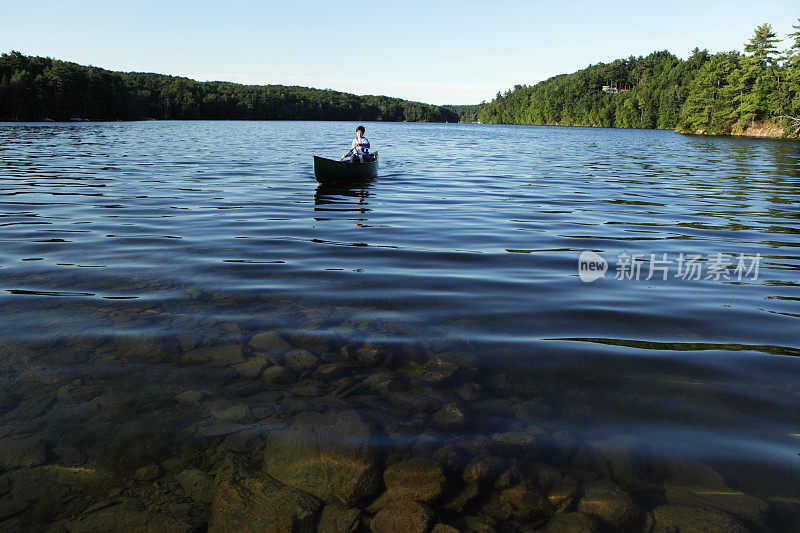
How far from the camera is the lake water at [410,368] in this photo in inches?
117

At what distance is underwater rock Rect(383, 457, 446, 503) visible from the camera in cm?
299

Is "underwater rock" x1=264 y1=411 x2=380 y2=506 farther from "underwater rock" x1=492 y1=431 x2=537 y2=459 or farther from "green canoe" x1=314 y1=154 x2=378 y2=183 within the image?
"green canoe" x1=314 y1=154 x2=378 y2=183

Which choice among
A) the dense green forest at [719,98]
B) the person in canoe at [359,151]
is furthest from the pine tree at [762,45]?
the person in canoe at [359,151]

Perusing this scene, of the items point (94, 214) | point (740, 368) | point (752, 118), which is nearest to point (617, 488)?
point (740, 368)

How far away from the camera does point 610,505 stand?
2.88 m

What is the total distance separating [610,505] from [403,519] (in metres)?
1.19

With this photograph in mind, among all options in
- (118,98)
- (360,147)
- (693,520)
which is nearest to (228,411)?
(693,520)

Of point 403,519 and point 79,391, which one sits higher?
point 79,391

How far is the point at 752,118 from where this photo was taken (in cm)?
6988

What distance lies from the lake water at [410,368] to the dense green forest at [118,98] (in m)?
97.0

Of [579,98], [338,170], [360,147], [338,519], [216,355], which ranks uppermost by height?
[579,98]

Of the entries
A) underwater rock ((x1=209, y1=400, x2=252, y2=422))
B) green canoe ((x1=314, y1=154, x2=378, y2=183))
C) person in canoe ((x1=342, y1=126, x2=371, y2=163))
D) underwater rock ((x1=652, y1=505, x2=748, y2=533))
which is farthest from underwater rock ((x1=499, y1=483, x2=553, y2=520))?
person in canoe ((x1=342, y1=126, x2=371, y2=163))

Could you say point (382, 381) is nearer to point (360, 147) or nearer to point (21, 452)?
point (21, 452)

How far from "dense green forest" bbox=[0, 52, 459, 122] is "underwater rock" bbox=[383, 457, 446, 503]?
101848 millimetres
